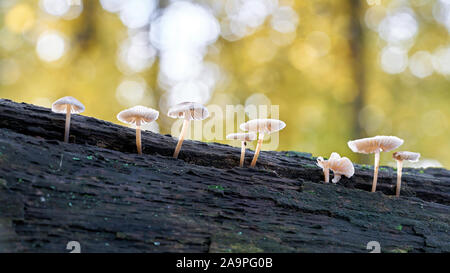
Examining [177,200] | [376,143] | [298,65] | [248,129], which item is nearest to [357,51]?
[298,65]

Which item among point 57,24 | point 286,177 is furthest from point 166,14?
point 286,177

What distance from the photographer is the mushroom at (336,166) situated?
3332 mm

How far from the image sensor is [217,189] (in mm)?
2992

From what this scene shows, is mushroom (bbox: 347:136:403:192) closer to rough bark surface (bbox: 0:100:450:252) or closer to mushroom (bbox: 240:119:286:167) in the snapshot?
rough bark surface (bbox: 0:100:450:252)

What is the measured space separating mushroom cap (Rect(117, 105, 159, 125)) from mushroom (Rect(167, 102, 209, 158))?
191 millimetres

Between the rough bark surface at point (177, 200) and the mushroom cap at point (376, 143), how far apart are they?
48 cm

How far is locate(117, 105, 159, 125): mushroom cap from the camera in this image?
2.96 m

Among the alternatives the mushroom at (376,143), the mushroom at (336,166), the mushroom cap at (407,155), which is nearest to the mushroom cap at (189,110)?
the mushroom at (336,166)

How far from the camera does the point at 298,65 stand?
9.35 meters

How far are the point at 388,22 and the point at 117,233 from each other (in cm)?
993

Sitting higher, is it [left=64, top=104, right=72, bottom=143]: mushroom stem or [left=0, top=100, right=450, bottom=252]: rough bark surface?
[left=64, top=104, right=72, bottom=143]: mushroom stem

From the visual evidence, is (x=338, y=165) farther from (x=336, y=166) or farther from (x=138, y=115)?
(x=138, y=115)

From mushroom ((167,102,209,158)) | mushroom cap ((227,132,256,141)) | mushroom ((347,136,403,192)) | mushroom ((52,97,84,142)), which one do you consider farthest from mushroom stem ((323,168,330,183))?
mushroom ((52,97,84,142))

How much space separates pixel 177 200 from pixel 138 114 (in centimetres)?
94
